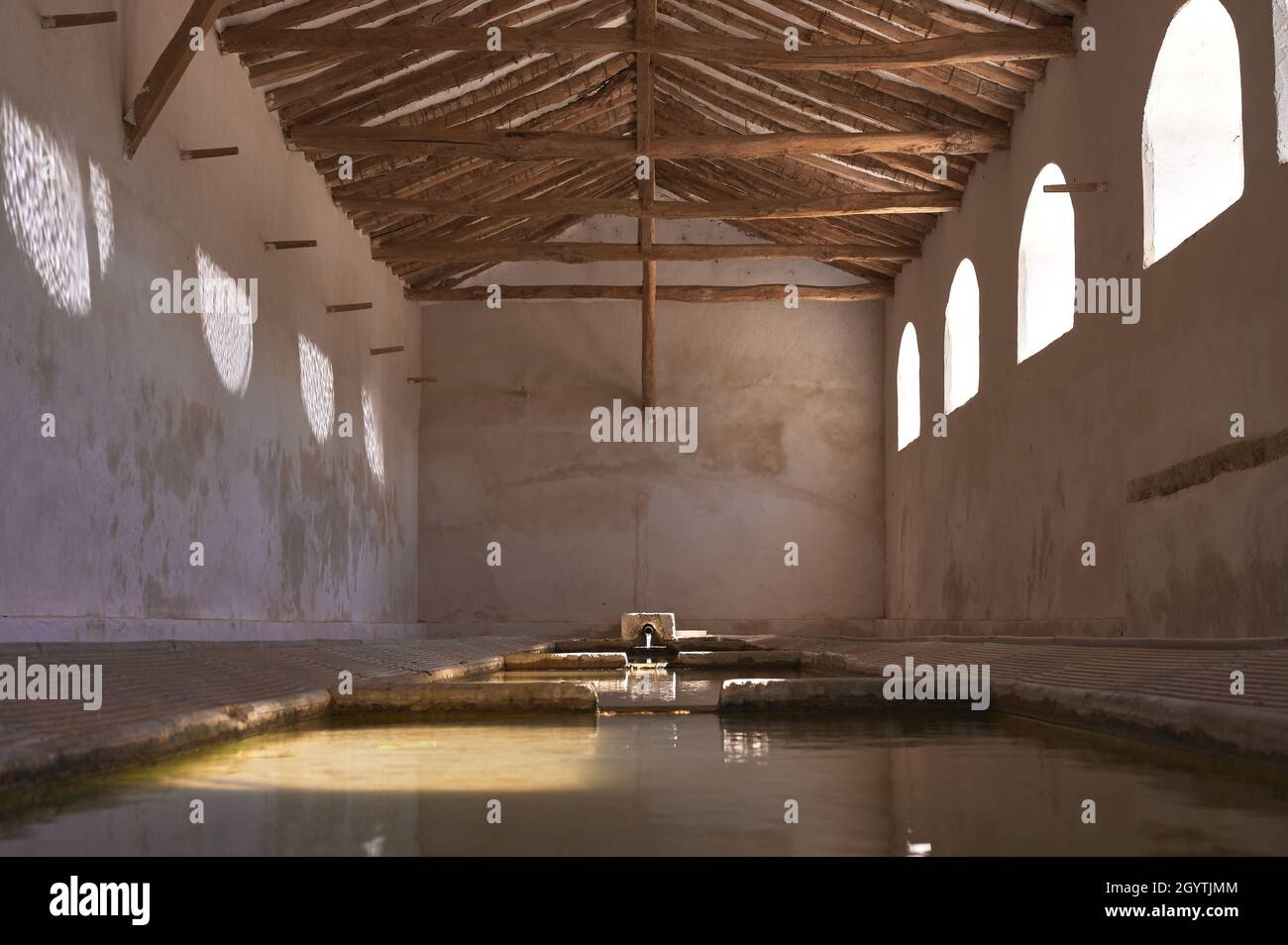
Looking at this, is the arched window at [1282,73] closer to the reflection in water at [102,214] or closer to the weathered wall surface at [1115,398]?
the weathered wall surface at [1115,398]

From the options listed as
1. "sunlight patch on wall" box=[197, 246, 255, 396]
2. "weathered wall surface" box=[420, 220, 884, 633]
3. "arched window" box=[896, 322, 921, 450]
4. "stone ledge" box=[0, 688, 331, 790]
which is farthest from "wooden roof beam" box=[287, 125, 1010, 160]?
"stone ledge" box=[0, 688, 331, 790]

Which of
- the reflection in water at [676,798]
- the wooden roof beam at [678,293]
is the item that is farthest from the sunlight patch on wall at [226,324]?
the wooden roof beam at [678,293]

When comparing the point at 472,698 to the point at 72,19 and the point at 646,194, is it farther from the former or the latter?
the point at 646,194

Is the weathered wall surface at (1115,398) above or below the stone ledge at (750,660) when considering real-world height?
above

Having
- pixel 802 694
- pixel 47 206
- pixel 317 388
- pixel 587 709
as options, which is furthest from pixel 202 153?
pixel 802 694

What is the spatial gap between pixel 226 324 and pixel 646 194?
22.1 ft

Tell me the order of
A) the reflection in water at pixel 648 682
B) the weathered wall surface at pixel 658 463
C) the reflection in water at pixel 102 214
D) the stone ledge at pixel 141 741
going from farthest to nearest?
1. the weathered wall surface at pixel 658 463
2. the reflection in water at pixel 102 214
3. the reflection in water at pixel 648 682
4. the stone ledge at pixel 141 741

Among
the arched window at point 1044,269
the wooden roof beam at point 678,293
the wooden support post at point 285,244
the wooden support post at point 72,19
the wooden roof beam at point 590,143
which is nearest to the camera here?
the wooden support post at point 72,19

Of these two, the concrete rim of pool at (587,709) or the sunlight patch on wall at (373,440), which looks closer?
the concrete rim of pool at (587,709)

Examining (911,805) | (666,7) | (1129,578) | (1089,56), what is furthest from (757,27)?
(911,805)

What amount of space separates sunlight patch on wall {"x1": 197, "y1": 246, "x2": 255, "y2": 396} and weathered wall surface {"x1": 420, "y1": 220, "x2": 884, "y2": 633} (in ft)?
30.1

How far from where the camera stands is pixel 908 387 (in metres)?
20.3

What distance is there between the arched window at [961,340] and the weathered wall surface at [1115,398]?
0.91 ft

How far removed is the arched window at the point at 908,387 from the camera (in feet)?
64.7
